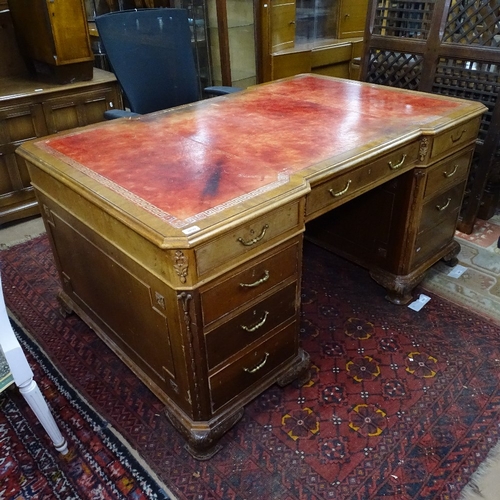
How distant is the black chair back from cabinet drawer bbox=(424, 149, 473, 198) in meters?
1.22

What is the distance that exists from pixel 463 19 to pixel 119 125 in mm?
1807

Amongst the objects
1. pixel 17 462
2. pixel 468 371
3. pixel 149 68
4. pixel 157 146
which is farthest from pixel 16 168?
pixel 468 371

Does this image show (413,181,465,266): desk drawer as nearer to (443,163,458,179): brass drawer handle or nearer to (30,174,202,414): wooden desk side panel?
(443,163,458,179): brass drawer handle

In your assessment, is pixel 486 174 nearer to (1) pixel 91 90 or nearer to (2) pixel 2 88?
(1) pixel 91 90

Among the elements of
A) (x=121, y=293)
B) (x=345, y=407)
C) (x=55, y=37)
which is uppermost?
(x=55, y=37)

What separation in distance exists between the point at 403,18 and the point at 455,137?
1.03m

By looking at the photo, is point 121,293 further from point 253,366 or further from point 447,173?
point 447,173

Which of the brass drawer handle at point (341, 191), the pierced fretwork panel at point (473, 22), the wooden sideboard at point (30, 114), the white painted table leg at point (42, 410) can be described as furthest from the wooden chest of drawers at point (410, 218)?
the wooden sideboard at point (30, 114)

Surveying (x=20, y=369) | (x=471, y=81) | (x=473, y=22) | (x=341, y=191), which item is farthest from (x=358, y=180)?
(x=473, y=22)

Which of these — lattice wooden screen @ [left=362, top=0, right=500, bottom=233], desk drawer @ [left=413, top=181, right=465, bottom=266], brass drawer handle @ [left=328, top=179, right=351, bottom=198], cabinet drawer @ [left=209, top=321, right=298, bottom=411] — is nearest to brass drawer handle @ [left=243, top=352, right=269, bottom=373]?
cabinet drawer @ [left=209, top=321, right=298, bottom=411]

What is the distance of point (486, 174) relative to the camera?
253cm

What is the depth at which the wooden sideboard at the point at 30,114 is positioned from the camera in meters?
2.60

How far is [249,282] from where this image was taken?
1325 mm

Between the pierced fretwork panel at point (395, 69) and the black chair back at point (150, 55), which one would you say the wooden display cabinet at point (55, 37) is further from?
the pierced fretwork panel at point (395, 69)
